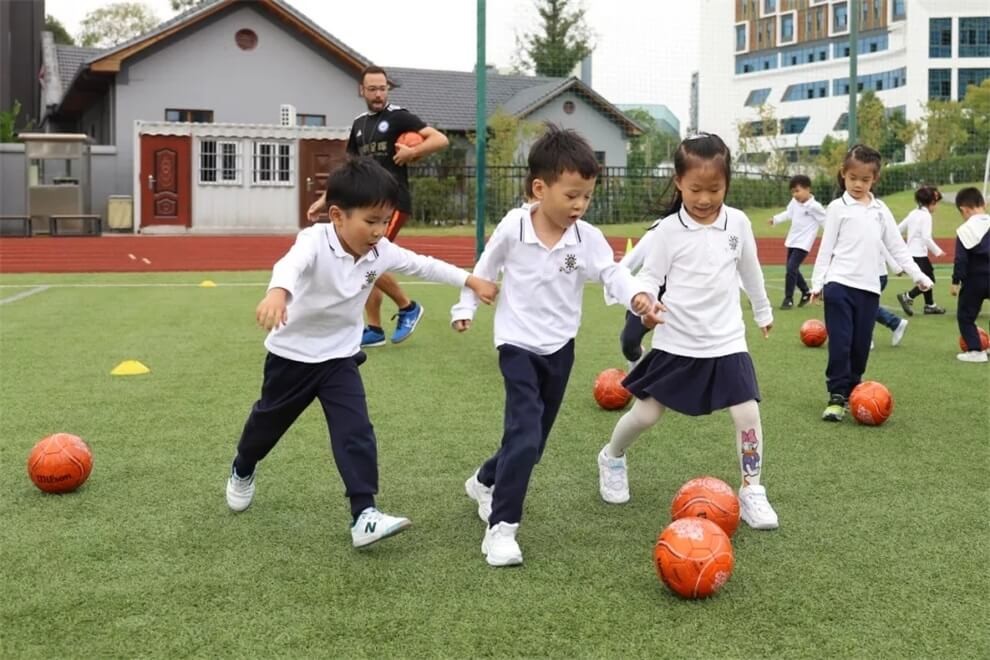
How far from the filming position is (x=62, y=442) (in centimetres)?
452

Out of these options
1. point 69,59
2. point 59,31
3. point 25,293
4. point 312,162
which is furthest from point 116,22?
point 25,293

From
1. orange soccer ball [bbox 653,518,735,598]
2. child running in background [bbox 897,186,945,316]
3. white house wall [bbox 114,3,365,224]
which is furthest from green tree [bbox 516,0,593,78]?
orange soccer ball [bbox 653,518,735,598]

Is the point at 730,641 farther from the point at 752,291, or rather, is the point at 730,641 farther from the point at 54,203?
the point at 54,203

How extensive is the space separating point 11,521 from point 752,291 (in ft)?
10.6

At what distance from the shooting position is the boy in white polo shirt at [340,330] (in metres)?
3.84

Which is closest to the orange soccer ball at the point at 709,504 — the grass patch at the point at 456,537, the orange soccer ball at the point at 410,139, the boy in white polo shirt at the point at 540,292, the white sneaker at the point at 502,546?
the grass patch at the point at 456,537

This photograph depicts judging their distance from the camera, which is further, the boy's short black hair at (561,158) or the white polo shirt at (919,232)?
the white polo shirt at (919,232)

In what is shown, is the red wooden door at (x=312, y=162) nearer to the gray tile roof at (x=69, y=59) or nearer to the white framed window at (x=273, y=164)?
the white framed window at (x=273, y=164)

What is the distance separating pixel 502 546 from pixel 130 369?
4.50m

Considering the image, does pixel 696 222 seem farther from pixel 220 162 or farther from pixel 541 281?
pixel 220 162

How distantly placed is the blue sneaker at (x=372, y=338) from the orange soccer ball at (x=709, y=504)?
495 cm

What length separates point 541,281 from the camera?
4043mm

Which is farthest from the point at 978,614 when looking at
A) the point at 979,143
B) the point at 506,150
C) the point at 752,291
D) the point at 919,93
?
the point at 919,93

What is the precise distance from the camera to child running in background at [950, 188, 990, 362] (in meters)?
8.45
